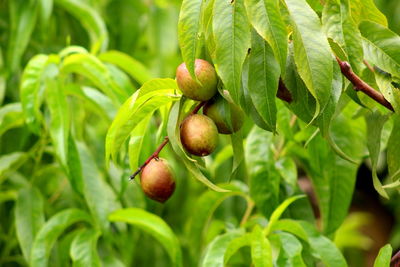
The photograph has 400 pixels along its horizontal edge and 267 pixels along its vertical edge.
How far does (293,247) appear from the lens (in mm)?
952

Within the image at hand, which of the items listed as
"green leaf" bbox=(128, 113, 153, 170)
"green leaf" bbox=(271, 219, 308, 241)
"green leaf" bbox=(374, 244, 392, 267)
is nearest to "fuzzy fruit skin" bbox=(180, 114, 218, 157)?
"green leaf" bbox=(128, 113, 153, 170)

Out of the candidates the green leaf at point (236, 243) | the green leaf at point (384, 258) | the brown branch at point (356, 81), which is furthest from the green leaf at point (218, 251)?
the brown branch at point (356, 81)

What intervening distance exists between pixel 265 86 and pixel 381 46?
0.14 metres

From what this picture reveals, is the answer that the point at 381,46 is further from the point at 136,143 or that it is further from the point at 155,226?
the point at 155,226

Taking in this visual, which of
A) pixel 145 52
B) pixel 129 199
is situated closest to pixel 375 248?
pixel 145 52

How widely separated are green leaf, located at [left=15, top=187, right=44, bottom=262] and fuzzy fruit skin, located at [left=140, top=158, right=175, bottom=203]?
48 cm

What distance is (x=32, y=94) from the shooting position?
1.06 m

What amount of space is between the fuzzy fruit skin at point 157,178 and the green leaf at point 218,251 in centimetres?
25

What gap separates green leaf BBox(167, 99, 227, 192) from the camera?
2.15 feet

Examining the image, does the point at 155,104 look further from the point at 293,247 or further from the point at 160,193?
the point at 293,247

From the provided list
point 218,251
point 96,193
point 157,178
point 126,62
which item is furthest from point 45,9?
point 157,178

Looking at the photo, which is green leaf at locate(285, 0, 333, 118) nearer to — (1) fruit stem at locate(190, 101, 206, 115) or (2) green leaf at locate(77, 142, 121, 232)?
(1) fruit stem at locate(190, 101, 206, 115)

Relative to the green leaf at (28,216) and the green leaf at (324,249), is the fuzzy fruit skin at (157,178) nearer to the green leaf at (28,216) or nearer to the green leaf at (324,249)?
the green leaf at (324,249)

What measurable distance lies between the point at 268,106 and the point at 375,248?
2.51 m
